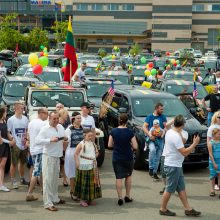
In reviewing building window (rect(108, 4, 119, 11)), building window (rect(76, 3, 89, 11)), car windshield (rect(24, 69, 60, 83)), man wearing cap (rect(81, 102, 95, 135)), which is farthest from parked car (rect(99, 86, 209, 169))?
building window (rect(76, 3, 89, 11))

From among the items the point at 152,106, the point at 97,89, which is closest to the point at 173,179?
the point at 152,106

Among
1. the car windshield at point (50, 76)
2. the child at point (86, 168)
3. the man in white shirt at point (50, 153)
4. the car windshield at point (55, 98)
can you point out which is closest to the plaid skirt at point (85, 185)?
the child at point (86, 168)

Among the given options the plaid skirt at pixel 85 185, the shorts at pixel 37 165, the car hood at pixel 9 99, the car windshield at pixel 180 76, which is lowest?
the plaid skirt at pixel 85 185

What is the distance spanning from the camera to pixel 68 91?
12.4 m

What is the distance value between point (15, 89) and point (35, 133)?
8.15 m

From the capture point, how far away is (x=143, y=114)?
1191 cm

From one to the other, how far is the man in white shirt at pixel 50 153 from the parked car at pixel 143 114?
3128 mm

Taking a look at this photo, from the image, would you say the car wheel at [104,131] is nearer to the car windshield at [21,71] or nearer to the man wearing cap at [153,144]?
the man wearing cap at [153,144]

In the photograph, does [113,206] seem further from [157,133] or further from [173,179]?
[157,133]

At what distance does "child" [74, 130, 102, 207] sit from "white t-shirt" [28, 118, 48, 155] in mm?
763

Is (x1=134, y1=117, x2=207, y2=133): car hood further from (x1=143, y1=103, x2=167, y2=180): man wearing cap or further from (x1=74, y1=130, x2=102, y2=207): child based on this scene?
(x1=74, y1=130, x2=102, y2=207): child

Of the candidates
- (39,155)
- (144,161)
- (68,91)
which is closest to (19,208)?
(39,155)

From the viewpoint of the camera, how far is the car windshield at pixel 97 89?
55.8 ft

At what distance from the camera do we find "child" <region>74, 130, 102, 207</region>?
8195 millimetres
